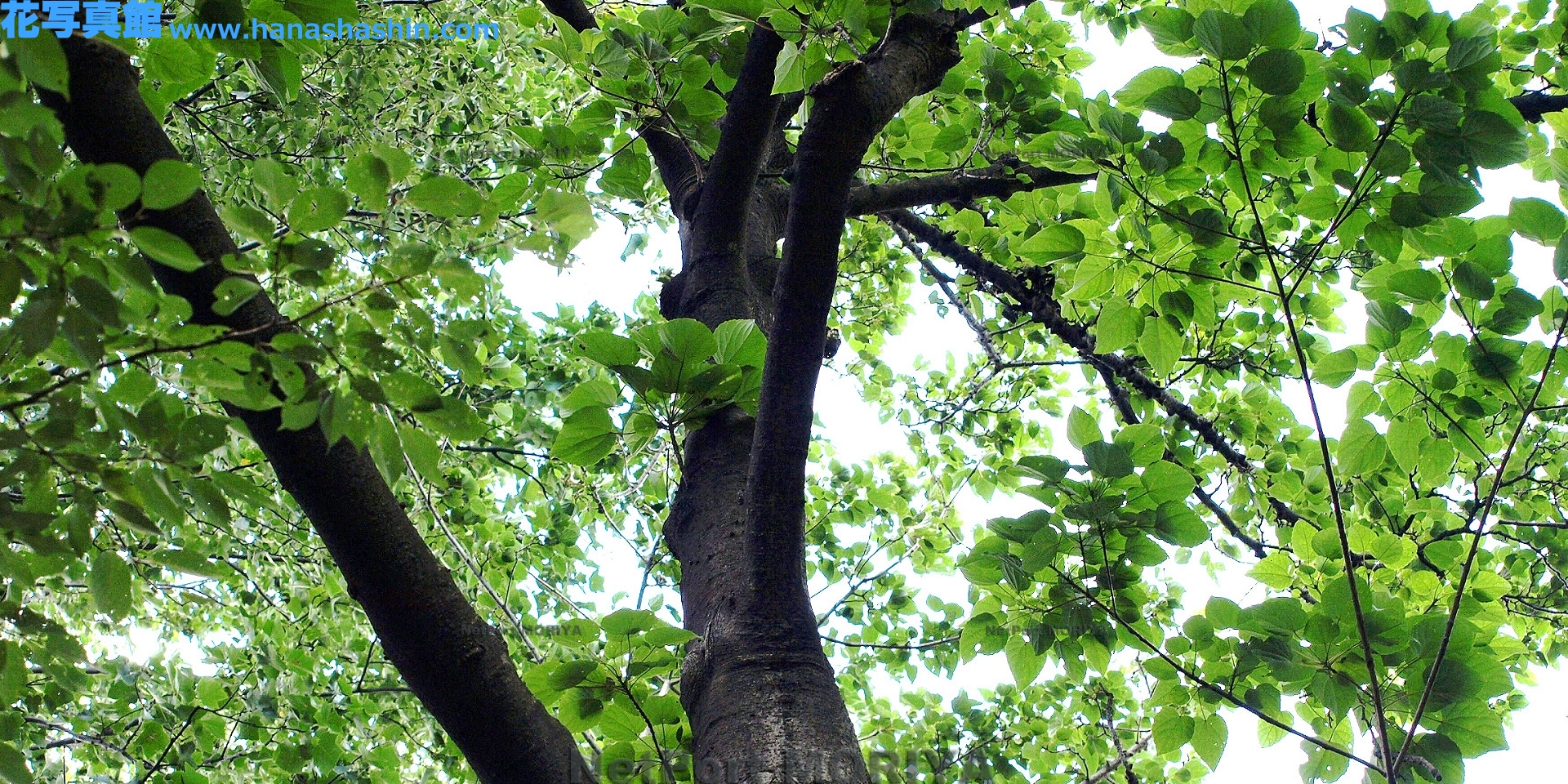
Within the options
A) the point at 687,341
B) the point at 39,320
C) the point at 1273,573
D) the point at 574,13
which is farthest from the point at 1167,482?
the point at 574,13

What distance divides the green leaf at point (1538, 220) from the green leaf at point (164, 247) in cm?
271

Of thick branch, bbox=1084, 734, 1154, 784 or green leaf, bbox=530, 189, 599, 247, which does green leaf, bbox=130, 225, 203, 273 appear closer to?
green leaf, bbox=530, 189, 599, 247

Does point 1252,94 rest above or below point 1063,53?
below

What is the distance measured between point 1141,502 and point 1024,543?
279mm

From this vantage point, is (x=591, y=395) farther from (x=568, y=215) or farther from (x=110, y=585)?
(x=110, y=585)

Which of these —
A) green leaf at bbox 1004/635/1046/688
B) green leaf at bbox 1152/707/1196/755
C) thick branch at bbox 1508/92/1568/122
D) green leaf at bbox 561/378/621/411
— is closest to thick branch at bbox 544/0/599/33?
green leaf at bbox 561/378/621/411

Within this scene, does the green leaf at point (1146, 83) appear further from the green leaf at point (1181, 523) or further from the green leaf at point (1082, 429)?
the green leaf at point (1181, 523)

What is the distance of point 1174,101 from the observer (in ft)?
6.79

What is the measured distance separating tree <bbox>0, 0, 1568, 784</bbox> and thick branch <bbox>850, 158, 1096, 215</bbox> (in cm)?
1

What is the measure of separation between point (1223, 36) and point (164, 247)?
77.8 inches

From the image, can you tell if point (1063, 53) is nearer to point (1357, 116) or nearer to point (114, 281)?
point (1357, 116)

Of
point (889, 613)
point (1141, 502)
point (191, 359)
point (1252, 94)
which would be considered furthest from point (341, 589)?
point (1252, 94)

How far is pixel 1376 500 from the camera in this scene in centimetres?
337

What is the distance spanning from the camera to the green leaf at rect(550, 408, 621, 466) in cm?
195
